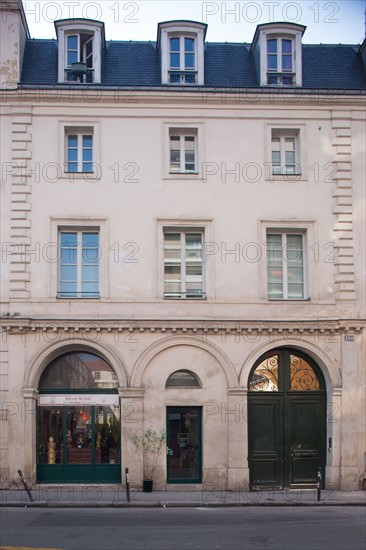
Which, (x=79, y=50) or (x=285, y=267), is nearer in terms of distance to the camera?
(x=285, y=267)

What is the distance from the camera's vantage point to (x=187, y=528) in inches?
641

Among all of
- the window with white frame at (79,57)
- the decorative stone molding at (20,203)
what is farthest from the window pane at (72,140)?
the window with white frame at (79,57)

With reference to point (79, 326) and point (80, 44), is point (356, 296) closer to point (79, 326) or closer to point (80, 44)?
point (79, 326)

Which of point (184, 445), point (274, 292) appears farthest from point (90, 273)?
point (184, 445)

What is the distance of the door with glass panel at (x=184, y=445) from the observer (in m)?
23.0

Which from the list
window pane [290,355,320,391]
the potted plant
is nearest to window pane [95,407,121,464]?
the potted plant

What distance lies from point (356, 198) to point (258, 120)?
147 inches

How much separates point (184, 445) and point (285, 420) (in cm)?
304

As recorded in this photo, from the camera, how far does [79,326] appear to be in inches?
A: 898

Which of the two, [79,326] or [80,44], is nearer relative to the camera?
[79,326]

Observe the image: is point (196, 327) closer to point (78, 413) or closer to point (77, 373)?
point (77, 373)

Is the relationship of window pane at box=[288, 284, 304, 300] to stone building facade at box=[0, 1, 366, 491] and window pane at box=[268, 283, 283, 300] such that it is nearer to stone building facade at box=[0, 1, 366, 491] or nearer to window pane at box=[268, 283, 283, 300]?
stone building facade at box=[0, 1, 366, 491]

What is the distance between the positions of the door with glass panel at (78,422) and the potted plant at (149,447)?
736 mm

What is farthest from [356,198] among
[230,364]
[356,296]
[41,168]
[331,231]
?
[41,168]
